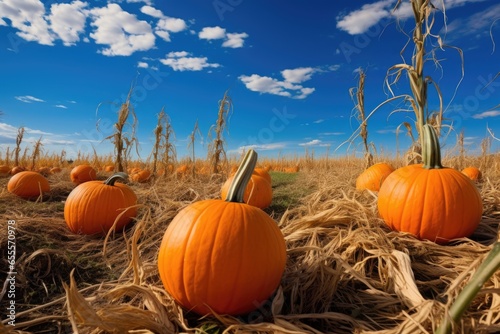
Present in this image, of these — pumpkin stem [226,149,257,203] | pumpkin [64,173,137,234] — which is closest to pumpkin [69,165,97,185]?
pumpkin [64,173,137,234]

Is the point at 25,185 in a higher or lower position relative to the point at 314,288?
higher

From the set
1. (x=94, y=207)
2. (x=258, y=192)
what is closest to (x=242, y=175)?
(x=94, y=207)

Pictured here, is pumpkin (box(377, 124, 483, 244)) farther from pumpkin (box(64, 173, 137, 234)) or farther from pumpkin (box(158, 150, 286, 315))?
pumpkin (box(64, 173, 137, 234))

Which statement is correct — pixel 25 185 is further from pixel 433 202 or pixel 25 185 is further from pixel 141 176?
pixel 433 202

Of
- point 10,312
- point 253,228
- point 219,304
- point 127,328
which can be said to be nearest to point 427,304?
point 253,228

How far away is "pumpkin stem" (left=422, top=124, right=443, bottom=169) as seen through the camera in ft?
7.52

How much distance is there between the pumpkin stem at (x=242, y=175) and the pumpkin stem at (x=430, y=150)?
1.49m

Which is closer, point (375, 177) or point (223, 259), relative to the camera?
point (223, 259)

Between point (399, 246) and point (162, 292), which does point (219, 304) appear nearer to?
point (162, 292)

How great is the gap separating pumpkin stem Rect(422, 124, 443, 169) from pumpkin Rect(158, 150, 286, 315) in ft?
4.92

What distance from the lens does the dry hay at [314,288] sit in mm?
1329

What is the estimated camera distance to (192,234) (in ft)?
4.86

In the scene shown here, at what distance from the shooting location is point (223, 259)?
1.41 meters

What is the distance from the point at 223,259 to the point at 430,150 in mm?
1843
